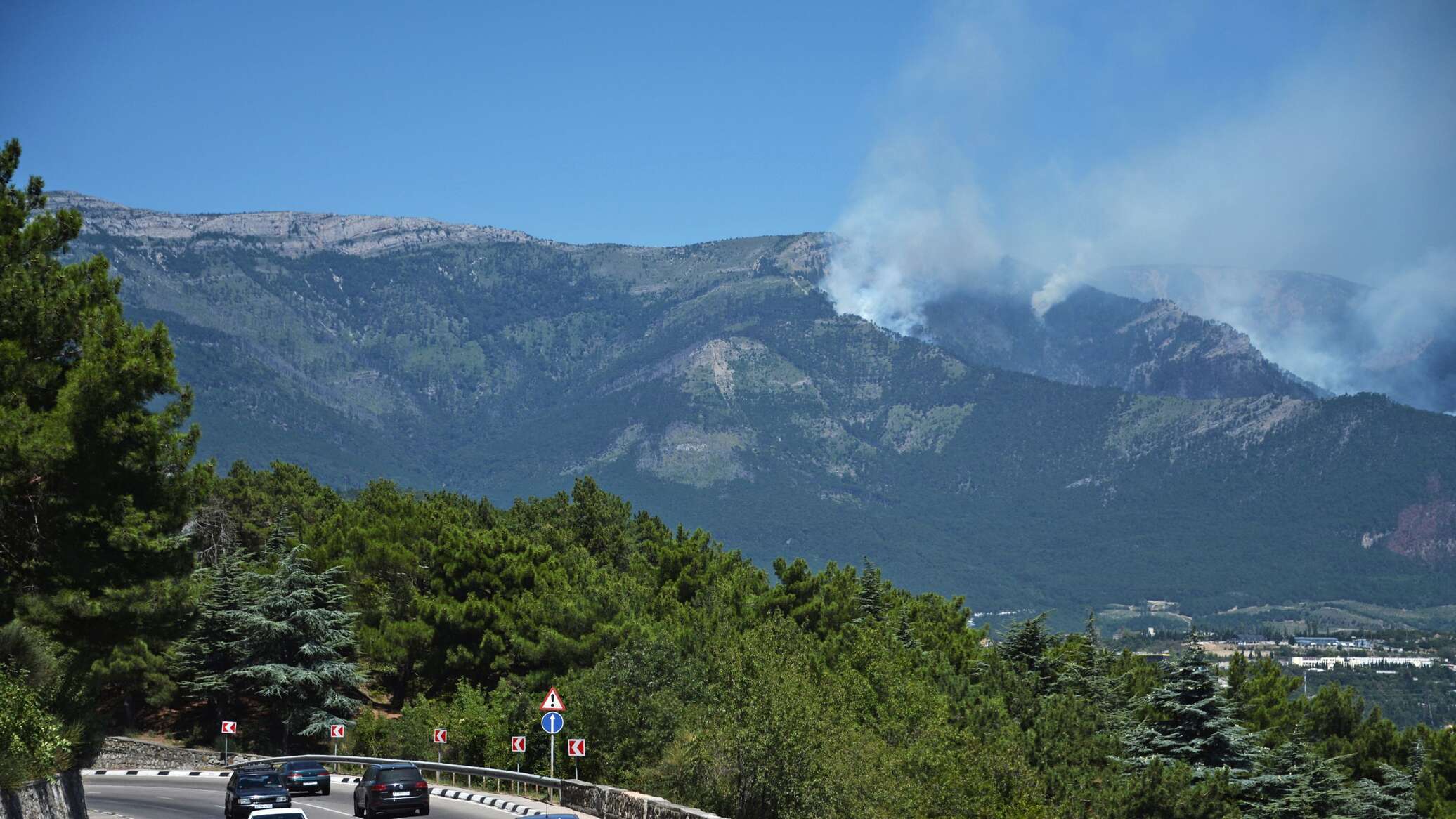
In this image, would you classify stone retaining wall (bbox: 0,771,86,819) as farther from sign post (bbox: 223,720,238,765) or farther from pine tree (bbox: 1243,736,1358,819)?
pine tree (bbox: 1243,736,1358,819)

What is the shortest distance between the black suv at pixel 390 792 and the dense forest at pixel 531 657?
6.96 meters

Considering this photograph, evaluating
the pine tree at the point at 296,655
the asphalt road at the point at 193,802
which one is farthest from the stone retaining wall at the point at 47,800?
the pine tree at the point at 296,655

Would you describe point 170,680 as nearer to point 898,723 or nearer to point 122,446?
point 898,723

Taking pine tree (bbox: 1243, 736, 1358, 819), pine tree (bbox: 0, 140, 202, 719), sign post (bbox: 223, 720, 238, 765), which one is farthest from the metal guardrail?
pine tree (bbox: 1243, 736, 1358, 819)

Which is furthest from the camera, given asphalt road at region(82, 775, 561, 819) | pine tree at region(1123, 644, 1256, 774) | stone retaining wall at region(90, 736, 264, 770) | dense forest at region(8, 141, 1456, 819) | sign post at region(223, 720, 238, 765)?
stone retaining wall at region(90, 736, 264, 770)

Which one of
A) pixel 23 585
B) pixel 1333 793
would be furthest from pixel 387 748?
pixel 1333 793

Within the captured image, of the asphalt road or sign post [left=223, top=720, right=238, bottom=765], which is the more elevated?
sign post [left=223, top=720, right=238, bottom=765]

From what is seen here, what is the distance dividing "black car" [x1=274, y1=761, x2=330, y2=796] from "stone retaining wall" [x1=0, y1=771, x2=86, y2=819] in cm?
1480

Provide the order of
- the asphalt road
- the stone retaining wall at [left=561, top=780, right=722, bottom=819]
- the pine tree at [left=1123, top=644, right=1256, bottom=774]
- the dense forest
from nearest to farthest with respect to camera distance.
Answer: the stone retaining wall at [left=561, top=780, right=722, bottom=819]
the dense forest
the asphalt road
the pine tree at [left=1123, top=644, right=1256, bottom=774]

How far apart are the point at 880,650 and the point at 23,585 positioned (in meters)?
38.6

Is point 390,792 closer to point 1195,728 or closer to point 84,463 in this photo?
point 84,463

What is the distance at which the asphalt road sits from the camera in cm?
4209

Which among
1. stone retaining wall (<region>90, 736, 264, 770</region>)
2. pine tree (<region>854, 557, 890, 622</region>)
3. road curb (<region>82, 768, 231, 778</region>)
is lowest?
road curb (<region>82, 768, 231, 778</region>)

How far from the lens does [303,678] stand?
241ft
